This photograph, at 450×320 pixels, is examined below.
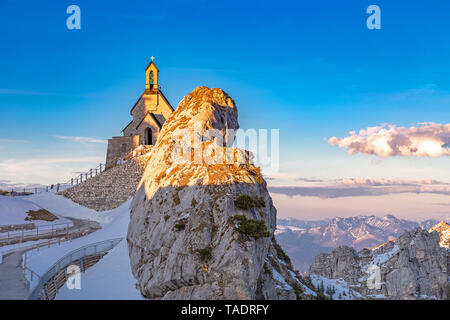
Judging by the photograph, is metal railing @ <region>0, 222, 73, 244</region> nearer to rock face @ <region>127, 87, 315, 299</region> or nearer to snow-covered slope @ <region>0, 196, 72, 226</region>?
snow-covered slope @ <region>0, 196, 72, 226</region>

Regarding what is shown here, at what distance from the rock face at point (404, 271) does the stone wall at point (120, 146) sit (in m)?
62.4

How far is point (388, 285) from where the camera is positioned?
11050cm

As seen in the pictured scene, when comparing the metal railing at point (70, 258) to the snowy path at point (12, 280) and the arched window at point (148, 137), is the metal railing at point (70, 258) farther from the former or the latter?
the arched window at point (148, 137)

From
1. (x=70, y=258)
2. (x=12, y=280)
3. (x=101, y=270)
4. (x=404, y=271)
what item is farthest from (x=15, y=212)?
(x=404, y=271)

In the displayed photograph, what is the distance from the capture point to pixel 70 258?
32625 millimetres

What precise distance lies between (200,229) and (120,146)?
192 ft

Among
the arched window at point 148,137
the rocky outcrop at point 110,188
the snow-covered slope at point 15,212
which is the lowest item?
the snow-covered slope at point 15,212

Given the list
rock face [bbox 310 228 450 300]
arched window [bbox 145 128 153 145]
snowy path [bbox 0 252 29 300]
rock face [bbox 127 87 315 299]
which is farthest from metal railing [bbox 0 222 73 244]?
rock face [bbox 310 228 450 300]

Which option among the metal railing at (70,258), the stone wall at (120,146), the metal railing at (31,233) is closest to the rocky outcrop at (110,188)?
the stone wall at (120,146)

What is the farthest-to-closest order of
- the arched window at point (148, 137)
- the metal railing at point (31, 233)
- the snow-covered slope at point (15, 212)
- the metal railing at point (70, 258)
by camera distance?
the arched window at point (148, 137) < the snow-covered slope at point (15, 212) < the metal railing at point (31, 233) < the metal railing at point (70, 258)

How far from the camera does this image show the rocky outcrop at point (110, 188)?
2488 inches

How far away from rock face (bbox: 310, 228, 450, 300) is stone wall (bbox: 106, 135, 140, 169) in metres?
62.4

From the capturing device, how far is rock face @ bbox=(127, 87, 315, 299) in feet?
79.0
